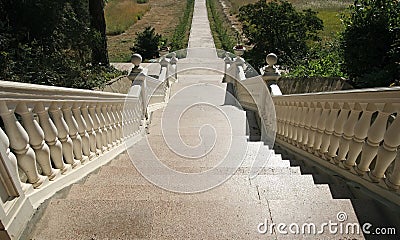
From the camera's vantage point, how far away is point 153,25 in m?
20.5

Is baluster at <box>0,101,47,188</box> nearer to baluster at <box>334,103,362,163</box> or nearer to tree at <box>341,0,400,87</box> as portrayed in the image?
baluster at <box>334,103,362,163</box>

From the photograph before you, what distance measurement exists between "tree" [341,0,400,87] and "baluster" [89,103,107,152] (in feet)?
13.6

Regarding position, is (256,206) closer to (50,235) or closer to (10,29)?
(50,235)

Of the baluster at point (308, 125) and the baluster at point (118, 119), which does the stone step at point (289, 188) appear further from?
the baluster at point (118, 119)

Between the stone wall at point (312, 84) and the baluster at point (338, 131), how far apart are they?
3408 mm

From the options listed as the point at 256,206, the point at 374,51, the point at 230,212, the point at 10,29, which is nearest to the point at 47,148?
the point at 230,212

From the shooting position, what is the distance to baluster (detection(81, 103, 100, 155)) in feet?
7.89

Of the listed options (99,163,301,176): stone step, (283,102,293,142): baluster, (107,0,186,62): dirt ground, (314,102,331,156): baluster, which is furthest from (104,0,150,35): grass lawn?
(314,102,331,156): baluster

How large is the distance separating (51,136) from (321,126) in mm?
2093

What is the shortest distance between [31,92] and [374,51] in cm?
521

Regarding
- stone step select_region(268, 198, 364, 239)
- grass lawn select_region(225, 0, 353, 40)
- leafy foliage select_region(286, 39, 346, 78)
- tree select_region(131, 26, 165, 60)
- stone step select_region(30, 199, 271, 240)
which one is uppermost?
grass lawn select_region(225, 0, 353, 40)

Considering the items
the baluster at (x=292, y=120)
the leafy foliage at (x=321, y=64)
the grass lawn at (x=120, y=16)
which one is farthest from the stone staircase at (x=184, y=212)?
the grass lawn at (x=120, y=16)

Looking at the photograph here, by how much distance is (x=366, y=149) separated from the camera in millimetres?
1789

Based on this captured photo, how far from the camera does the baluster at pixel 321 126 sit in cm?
238
